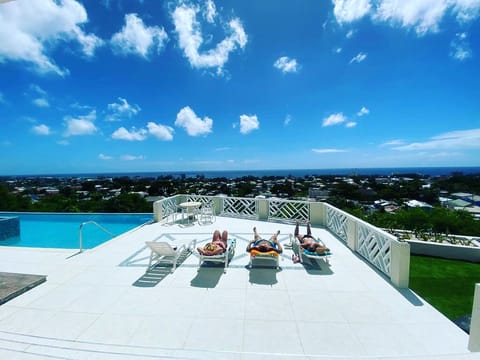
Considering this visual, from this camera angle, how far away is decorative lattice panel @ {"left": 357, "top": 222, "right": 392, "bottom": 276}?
4297mm

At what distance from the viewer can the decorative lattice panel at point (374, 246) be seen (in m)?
4.30

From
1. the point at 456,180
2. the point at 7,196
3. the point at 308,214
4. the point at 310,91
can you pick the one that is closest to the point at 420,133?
the point at 456,180

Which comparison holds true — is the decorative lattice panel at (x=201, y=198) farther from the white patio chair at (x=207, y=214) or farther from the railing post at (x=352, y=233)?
the railing post at (x=352, y=233)

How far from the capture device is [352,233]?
5797 mm

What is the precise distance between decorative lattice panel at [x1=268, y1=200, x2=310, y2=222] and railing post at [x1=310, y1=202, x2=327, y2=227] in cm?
28

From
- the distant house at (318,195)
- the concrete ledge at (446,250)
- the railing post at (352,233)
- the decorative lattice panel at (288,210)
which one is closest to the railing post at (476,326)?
the railing post at (352,233)

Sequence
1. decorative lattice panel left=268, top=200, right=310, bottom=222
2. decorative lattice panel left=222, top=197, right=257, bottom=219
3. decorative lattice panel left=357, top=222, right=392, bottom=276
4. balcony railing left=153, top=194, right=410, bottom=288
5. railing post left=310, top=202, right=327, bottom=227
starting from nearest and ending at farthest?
balcony railing left=153, top=194, right=410, bottom=288, decorative lattice panel left=357, top=222, right=392, bottom=276, railing post left=310, top=202, right=327, bottom=227, decorative lattice panel left=268, top=200, right=310, bottom=222, decorative lattice panel left=222, top=197, right=257, bottom=219

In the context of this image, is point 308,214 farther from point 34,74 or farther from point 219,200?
point 34,74

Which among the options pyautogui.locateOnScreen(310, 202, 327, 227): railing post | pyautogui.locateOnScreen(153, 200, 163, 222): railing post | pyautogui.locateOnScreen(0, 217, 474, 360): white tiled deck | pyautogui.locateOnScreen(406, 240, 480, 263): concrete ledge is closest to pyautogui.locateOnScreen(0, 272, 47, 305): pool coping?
pyautogui.locateOnScreen(0, 217, 474, 360): white tiled deck

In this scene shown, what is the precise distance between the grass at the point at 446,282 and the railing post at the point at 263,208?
16.9 feet

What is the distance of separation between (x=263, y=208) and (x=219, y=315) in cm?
664

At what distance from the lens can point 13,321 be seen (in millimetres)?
2979

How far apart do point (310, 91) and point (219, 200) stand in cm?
830

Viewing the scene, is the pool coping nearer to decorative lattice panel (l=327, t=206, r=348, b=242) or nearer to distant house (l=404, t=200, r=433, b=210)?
decorative lattice panel (l=327, t=206, r=348, b=242)
